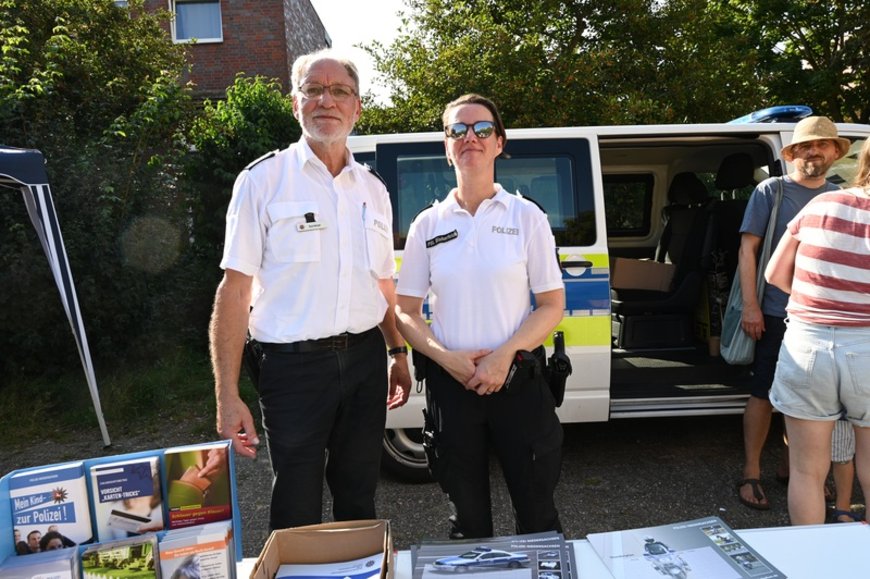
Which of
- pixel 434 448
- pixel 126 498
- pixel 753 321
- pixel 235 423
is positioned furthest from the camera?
pixel 753 321

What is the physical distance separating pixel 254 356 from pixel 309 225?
447mm

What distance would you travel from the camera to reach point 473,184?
1.83 meters

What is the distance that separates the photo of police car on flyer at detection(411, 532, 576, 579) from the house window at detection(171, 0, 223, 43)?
43.2 feet

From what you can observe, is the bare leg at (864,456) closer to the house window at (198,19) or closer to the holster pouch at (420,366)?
the holster pouch at (420,366)

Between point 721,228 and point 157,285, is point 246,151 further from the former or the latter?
point 721,228

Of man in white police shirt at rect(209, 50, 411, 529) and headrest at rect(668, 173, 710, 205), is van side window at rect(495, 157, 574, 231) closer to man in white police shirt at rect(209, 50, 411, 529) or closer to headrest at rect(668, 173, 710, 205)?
man in white police shirt at rect(209, 50, 411, 529)

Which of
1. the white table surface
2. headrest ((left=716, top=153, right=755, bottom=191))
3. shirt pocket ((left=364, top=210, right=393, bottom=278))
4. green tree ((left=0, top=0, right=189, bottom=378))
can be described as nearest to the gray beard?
headrest ((left=716, top=153, right=755, bottom=191))

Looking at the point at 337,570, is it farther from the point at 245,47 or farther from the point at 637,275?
the point at 245,47

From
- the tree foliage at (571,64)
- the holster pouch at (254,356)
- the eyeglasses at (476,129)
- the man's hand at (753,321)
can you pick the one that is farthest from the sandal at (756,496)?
the tree foliage at (571,64)

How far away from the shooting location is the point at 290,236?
1722 mm

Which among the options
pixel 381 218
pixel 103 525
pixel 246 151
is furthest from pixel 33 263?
pixel 103 525

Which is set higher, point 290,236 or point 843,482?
point 290,236

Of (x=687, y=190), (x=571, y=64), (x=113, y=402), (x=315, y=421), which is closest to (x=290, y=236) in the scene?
(x=315, y=421)

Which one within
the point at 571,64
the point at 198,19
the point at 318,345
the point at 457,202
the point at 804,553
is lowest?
the point at 804,553
